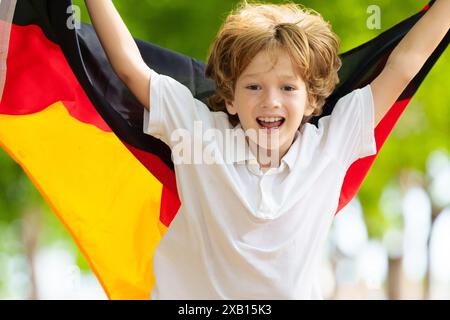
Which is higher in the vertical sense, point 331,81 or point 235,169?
point 331,81

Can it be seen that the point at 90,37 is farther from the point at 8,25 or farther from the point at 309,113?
the point at 309,113

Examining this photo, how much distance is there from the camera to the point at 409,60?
120 inches

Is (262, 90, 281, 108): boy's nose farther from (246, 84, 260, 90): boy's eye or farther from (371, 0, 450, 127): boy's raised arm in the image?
(371, 0, 450, 127): boy's raised arm

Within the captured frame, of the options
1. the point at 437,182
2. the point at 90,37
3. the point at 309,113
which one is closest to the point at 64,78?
the point at 90,37

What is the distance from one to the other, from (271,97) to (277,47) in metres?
0.17

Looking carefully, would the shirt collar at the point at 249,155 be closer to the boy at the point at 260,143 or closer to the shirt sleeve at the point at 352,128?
the boy at the point at 260,143

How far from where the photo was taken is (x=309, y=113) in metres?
3.04

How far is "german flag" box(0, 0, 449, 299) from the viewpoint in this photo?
3.13 metres

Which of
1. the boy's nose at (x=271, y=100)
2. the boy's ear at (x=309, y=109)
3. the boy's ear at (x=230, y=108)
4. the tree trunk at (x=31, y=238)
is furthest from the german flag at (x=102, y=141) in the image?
the tree trunk at (x=31, y=238)

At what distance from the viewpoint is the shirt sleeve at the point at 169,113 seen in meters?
2.91

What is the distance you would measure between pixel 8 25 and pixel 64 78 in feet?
0.93

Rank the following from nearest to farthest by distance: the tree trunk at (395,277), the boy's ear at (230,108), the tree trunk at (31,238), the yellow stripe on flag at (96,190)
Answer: the boy's ear at (230,108) → the yellow stripe on flag at (96,190) → the tree trunk at (31,238) → the tree trunk at (395,277)

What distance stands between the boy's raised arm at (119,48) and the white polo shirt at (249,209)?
1.9 inches

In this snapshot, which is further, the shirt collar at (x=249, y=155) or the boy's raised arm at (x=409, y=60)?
the boy's raised arm at (x=409, y=60)
